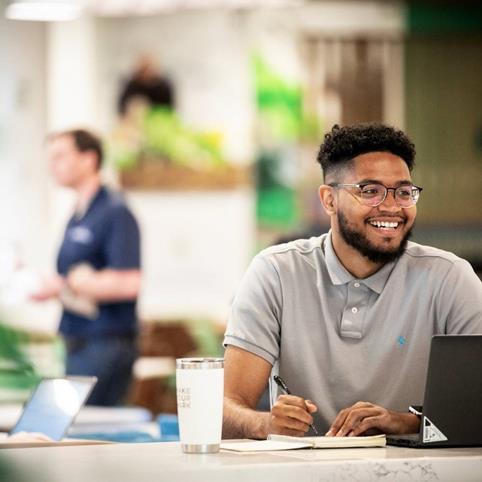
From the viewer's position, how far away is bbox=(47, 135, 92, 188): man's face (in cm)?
591

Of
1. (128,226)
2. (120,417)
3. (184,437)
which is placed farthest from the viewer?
(128,226)

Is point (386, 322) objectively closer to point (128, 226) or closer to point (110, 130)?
point (128, 226)

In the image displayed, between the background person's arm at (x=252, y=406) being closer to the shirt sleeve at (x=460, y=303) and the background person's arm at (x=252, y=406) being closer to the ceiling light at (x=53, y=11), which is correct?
the shirt sleeve at (x=460, y=303)

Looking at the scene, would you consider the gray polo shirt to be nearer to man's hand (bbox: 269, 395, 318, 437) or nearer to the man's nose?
the man's nose

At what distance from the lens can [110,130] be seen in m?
8.20

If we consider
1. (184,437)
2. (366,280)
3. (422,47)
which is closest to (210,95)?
(422,47)

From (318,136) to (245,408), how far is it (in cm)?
616

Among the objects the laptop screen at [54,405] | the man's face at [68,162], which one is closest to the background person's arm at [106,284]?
the man's face at [68,162]

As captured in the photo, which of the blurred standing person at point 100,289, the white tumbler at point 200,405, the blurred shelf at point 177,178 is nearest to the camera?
the white tumbler at point 200,405

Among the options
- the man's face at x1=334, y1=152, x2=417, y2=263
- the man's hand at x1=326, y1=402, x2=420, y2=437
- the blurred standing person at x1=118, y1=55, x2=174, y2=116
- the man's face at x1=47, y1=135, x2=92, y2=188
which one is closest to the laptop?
the man's hand at x1=326, y1=402, x2=420, y2=437

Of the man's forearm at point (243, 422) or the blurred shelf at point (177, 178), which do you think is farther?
the blurred shelf at point (177, 178)

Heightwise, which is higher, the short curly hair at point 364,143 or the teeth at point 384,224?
the short curly hair at point 364,143

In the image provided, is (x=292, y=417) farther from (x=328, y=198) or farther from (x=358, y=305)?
(x=328, y=198)

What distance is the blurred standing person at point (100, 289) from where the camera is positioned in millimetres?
5590
